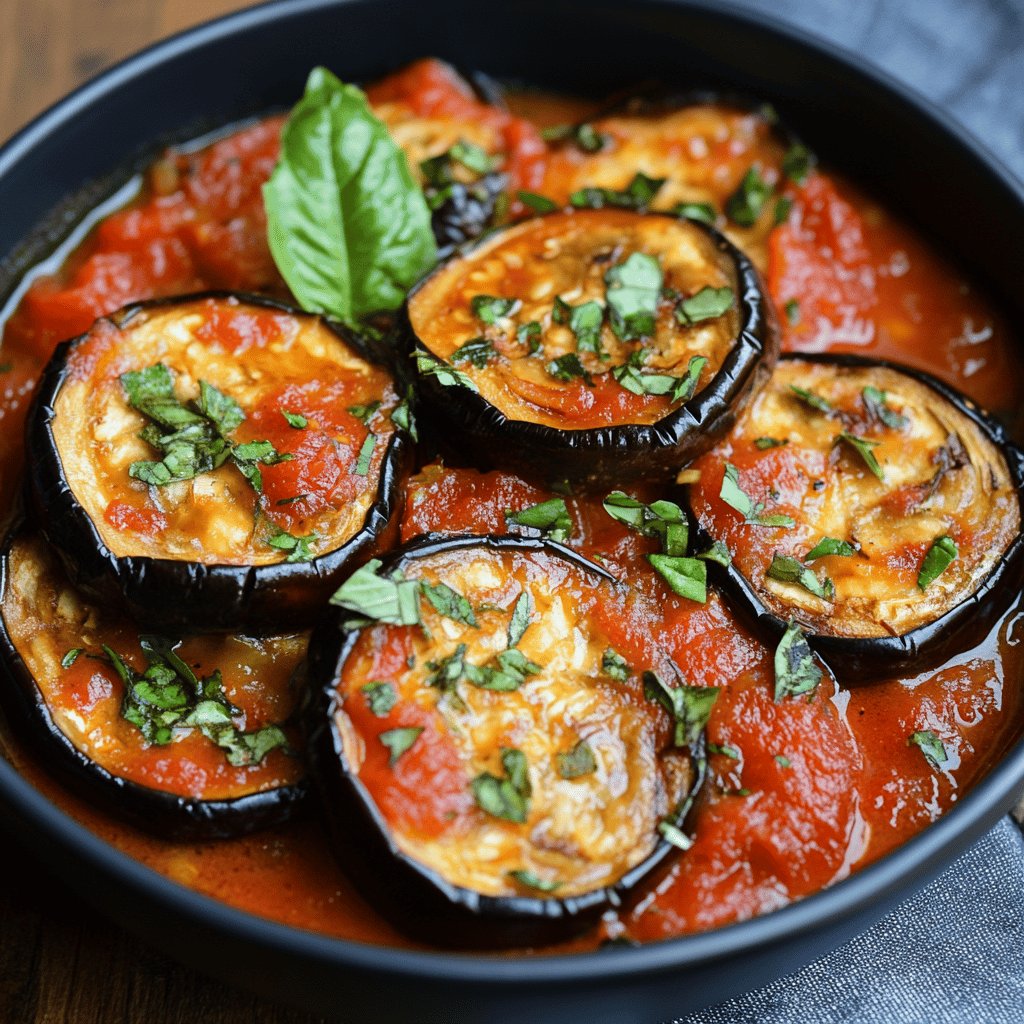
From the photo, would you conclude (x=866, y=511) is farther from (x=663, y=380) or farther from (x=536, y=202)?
(x=536, y=202)

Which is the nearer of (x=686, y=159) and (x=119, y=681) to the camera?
(x=119, y=681)

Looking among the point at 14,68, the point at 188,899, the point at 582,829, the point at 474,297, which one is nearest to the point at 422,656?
the point at 582,829

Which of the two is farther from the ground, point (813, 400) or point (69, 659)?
point (813, 400)

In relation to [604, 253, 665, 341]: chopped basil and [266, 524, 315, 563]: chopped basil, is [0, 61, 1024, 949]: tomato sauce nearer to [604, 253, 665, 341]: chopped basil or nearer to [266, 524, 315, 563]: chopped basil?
[266, 524, 315, 563]: chopped basil

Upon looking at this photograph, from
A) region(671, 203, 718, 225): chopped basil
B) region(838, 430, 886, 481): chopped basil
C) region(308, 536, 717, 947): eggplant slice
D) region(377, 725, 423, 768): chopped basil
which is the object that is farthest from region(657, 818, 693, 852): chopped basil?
region(671, 203, 718, 225): chopped basil

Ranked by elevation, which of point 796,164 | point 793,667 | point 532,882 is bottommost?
point 532,882

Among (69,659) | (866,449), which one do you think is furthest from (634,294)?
(69,659)

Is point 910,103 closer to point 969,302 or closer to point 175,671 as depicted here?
point 969,302
